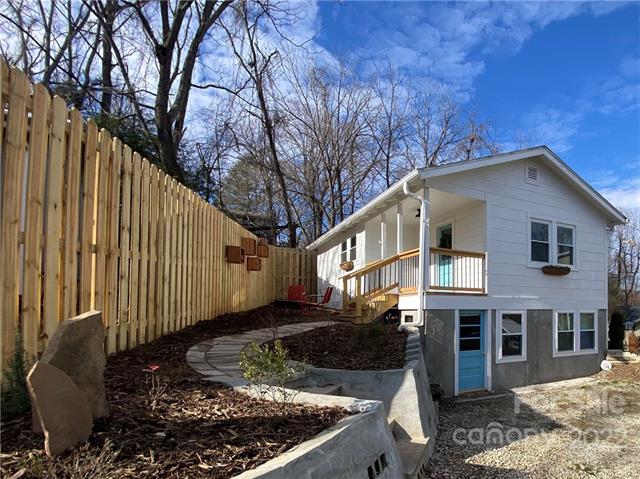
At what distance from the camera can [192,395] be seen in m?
3.28

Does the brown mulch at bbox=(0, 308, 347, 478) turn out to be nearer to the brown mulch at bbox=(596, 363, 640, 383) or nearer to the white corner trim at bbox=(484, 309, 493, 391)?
the white corner trim at bbox=(484, 309, 493, 391)

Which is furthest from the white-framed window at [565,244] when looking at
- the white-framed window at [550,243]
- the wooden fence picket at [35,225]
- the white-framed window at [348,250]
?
the wooden fence picket at [35,225]

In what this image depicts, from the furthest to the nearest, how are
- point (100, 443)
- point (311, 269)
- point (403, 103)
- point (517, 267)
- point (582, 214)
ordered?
point (403, 103) < point (311, 269) < point (582, 214) < point (517, 267) < point (100, 443)

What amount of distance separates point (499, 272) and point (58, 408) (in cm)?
912

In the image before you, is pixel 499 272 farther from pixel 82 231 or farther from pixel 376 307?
pixel 82 231

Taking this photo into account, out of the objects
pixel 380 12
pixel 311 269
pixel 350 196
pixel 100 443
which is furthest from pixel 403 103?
pixel 100 443

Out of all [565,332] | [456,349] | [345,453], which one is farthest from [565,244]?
[345,453]

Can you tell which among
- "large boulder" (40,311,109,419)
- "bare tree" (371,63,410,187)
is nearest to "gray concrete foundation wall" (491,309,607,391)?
"large boulder" (40,311,109,419)

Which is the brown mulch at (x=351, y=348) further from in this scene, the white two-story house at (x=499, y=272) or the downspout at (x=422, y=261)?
the white two-story house at (x=499, y=272)

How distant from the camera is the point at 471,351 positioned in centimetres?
892

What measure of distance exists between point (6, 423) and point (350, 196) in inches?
794

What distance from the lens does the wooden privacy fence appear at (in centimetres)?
304

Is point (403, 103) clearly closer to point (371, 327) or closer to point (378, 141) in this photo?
point (378, 141)

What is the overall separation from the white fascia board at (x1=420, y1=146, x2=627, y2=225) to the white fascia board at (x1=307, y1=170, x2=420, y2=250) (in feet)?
1.65
